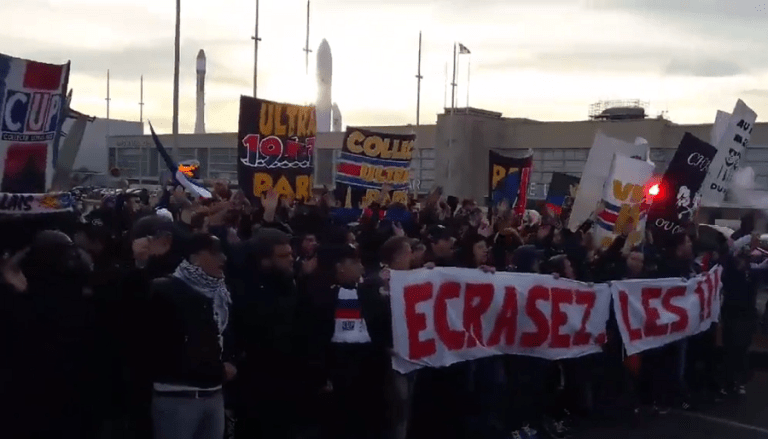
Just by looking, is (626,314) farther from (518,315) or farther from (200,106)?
(200,106)

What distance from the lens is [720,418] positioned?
855cm

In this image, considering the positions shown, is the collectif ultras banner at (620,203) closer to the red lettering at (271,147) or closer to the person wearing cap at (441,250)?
the person wearing cap at (441,250)

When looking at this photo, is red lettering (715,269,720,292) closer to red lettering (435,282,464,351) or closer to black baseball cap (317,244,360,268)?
red lettering (435,282,464,351)

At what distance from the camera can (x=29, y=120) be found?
23.1ft

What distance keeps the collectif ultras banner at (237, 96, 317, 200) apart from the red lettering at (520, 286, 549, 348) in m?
4.40

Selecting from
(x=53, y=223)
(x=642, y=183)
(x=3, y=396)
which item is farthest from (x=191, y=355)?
(x=642, y=183)

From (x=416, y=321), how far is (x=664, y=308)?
3.31 meters

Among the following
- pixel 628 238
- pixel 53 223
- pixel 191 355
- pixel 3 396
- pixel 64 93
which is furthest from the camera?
pixel 628 238

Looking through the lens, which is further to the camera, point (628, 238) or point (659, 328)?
point (628, 238)

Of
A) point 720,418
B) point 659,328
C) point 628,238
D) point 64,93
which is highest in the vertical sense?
point 64,93

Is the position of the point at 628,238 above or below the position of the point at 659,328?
above

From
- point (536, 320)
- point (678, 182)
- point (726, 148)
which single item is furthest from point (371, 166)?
point (536, 320)

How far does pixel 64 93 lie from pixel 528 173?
9.37 metres

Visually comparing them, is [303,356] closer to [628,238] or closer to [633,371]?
[633,371]
